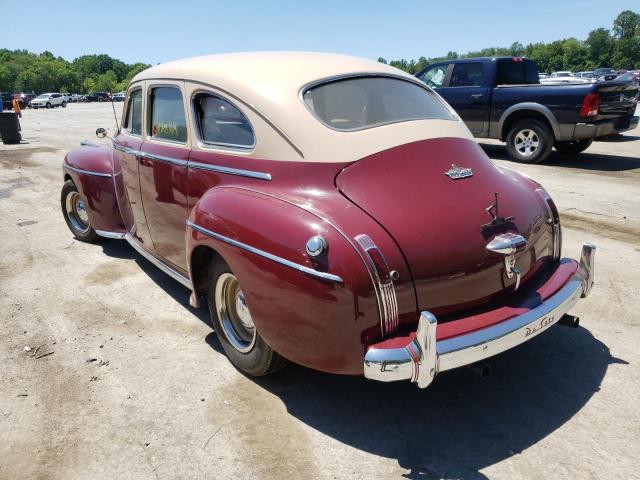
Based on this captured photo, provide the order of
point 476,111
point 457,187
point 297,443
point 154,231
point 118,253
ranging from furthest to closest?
1. point 476,111
2. point 118,253
3. point 154,231
4. point 457,187
5. point 297,443

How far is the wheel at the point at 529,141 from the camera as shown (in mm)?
9250

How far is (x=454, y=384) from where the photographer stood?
9.77 feet

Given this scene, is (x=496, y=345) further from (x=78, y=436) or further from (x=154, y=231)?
(x=154, y=231)

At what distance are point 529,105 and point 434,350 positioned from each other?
8.32m

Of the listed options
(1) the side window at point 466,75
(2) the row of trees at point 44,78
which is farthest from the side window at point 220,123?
(2) the row of trees at point 44,78

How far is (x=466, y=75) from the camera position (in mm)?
10328

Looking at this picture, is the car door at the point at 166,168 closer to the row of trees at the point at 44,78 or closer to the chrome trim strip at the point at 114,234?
the chrome trim strip at the point at 114,234

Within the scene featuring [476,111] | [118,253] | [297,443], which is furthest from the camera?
[476,111]

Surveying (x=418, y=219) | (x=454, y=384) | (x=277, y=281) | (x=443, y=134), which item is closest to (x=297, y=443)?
(x=277, y=281)

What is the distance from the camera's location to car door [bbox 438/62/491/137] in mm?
9977

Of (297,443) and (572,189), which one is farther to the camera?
(572,189)

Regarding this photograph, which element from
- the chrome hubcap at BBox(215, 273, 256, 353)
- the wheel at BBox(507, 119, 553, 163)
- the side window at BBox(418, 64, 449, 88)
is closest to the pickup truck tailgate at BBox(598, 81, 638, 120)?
the wheel at BBox(507, 119, 553, 163)

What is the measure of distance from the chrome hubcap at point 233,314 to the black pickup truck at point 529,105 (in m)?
7.86

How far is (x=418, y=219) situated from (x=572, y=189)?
19.8 feet
